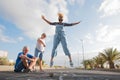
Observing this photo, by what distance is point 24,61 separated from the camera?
385 inches

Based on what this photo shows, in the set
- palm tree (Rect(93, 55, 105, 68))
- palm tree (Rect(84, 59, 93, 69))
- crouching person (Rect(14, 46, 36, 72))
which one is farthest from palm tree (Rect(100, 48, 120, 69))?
crouching person (Rect(14, 46, 36, 72))

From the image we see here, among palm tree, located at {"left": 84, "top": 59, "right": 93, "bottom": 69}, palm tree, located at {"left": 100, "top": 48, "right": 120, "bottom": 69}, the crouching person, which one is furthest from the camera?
palm tree, located at {"left": 84, "top": 59, "right": 93, "bottom": 69}

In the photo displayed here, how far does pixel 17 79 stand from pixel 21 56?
8.83ft

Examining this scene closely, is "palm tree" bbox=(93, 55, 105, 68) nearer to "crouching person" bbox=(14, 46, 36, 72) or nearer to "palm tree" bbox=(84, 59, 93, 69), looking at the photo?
"palm tree" bbox=(84, 59, 93, 69)

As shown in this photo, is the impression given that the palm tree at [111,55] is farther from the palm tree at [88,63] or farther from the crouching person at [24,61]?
the crouching person at [24,61]

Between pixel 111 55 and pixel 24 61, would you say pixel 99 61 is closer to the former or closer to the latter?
pixel 111 55

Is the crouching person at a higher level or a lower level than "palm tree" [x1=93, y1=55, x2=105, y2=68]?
lower

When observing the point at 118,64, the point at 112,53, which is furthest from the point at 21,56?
the point at 118,64

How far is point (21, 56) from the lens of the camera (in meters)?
9.68

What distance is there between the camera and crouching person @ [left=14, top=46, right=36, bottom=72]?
32.0 ft

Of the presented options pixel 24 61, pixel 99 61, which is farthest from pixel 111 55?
pixel 24 61

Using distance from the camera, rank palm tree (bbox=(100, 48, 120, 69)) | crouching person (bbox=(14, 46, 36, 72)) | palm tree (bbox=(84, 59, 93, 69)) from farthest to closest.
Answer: palm tree (bbox=(84, 59, 93, 69)), palm tree (bbox=(100, 48, 120, 69)), crouching person (bbox=(14, 46, 36, 72))

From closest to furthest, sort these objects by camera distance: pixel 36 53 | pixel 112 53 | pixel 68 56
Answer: pixel 68 56 < pixel 36 53 < pixel 112 53

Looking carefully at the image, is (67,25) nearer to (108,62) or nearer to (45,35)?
(45,35)
